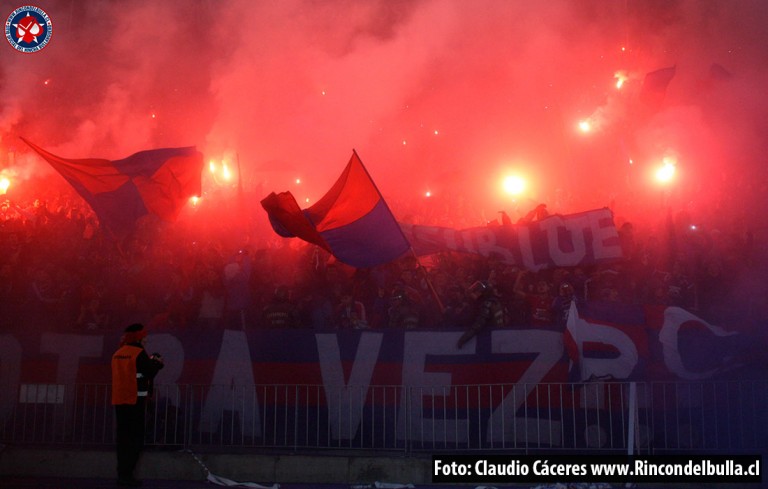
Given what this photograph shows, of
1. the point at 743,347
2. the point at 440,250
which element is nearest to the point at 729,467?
the point at 743,347

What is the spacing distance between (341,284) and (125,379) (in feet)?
12.3

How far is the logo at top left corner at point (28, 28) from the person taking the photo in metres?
22.5

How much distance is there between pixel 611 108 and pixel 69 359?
15.4 metres

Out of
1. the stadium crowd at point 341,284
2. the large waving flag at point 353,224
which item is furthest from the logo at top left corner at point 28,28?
the large waving flag at point 353,224

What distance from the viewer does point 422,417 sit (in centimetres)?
848

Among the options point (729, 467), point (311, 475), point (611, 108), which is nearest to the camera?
point (729, 467)

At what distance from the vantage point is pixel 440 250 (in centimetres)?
1186

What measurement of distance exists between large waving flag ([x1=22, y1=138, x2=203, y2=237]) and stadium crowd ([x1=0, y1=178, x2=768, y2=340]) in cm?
69

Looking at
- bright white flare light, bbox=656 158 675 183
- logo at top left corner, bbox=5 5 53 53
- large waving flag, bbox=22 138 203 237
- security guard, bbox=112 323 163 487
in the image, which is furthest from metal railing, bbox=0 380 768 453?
logo at top left corner, bbox=5 5 53 53

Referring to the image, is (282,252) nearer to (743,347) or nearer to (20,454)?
(20,454)

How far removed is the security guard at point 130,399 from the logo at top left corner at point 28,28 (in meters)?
18.4

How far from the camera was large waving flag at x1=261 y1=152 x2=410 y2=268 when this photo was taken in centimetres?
1012

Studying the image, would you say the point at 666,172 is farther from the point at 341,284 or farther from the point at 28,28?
the point at 28,28

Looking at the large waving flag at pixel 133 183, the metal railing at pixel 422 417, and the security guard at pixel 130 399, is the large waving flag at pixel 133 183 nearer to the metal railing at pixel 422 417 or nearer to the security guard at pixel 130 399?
the metal railing at pixel 422 417
